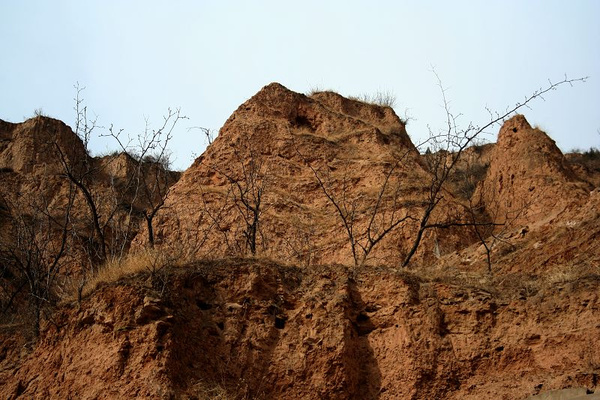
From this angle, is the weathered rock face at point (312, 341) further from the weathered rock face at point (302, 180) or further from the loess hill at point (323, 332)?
the weathered rock face at point (302, 180)

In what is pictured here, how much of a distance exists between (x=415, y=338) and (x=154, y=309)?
375cm

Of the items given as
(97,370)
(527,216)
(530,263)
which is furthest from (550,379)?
(527,216)

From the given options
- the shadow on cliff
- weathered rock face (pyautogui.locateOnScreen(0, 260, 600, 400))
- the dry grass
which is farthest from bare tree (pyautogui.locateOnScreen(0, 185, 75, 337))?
the shadow on cliff

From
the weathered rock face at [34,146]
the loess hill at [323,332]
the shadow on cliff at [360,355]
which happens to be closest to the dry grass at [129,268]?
the loess hill at [323,332]

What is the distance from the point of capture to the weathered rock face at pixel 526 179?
70.8 ft

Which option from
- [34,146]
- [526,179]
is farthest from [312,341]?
[34,146]

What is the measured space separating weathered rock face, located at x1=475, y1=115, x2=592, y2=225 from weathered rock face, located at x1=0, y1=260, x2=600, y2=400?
10.4 metres

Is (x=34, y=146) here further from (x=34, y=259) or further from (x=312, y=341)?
(x=312, y=341)

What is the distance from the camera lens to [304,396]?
10.0 m

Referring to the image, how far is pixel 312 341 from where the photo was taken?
34.6 ft

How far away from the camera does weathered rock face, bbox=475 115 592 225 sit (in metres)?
21.6

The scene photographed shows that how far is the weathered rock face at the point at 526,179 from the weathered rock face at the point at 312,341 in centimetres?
1043

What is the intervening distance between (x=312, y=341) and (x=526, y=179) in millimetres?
14329

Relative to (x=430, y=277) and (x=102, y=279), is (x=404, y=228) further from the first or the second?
(x=102, y=279)
